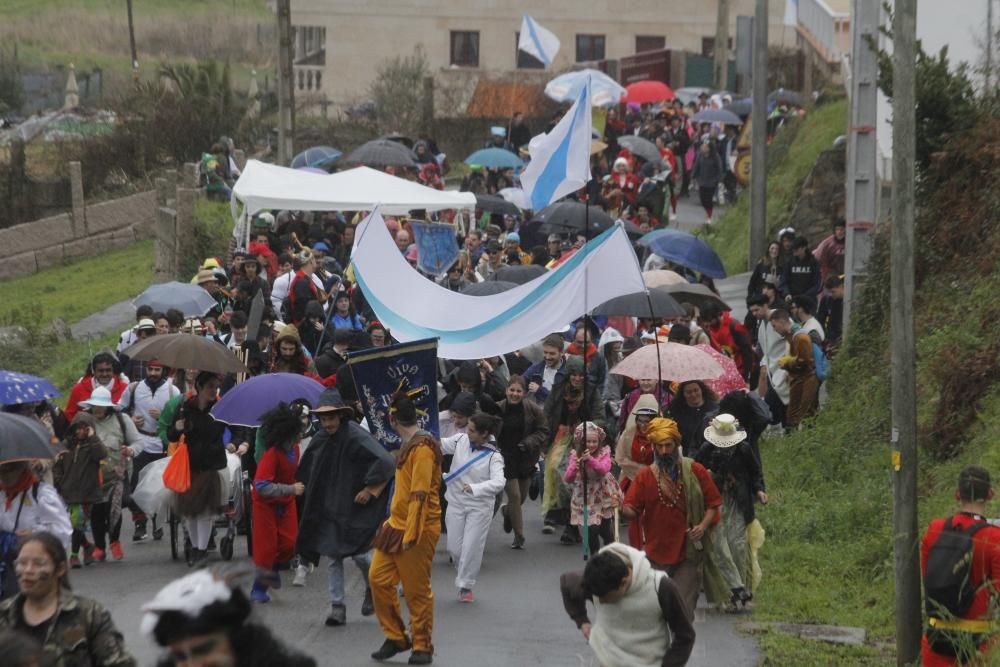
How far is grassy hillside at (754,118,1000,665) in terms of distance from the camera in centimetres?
1212

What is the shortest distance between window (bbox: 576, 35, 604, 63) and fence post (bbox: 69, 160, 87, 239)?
34.8 metres

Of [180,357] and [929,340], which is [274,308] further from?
[929,340]

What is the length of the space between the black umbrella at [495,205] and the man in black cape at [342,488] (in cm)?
1524

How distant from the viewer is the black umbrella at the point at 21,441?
9102 mm

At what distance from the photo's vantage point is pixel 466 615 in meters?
11.9

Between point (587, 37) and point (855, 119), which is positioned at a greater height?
point (587, 37)

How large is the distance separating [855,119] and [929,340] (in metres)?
2.18

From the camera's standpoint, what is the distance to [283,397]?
1271 cm

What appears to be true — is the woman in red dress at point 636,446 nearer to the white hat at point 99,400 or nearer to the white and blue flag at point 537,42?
the white hat at point 99,400

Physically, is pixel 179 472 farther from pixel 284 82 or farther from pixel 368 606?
pixel 284 82

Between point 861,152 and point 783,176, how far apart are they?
15.0 metres

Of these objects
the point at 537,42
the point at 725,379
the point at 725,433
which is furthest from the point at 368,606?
the point at 537,42

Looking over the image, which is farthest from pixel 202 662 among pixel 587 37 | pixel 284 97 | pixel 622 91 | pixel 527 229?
pixel 587 37

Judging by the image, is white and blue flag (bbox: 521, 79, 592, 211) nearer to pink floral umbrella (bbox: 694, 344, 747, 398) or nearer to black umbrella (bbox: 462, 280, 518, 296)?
black umbrella (bbox: 462, 280, 518, 296)
